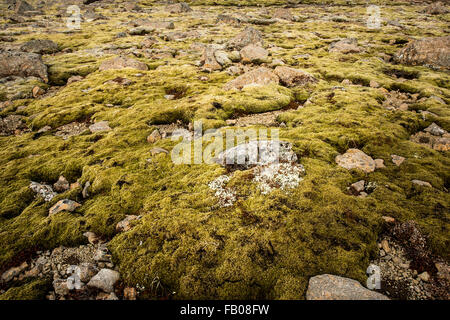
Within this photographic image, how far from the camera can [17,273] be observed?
598cm

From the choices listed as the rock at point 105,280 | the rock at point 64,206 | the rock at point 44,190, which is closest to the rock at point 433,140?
the rock at point 105,280

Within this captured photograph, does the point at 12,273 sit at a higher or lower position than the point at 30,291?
lower

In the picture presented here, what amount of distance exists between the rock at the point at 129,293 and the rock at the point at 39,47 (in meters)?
44.2

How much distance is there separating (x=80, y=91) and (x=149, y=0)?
11379 cm

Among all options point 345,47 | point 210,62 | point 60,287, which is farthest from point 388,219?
point 345,47

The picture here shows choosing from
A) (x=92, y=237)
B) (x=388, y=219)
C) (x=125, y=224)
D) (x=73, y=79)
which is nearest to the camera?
(x=388, y=219)

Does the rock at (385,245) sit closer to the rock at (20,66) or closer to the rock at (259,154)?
the rock at (259,154)

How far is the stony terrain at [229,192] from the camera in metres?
5.52

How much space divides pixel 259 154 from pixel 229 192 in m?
2.18

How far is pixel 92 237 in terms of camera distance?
23.0 feet

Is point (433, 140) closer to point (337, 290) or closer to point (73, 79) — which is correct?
point (337, 290)

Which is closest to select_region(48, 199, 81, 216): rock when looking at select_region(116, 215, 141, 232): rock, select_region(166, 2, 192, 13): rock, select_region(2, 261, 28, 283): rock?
select_region(2, 261, 28, 283): rock

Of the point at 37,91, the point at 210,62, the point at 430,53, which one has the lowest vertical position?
the point at 37,91

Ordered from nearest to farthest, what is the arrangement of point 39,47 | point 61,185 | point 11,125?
point 61,185, point 11,125, point 39,47
